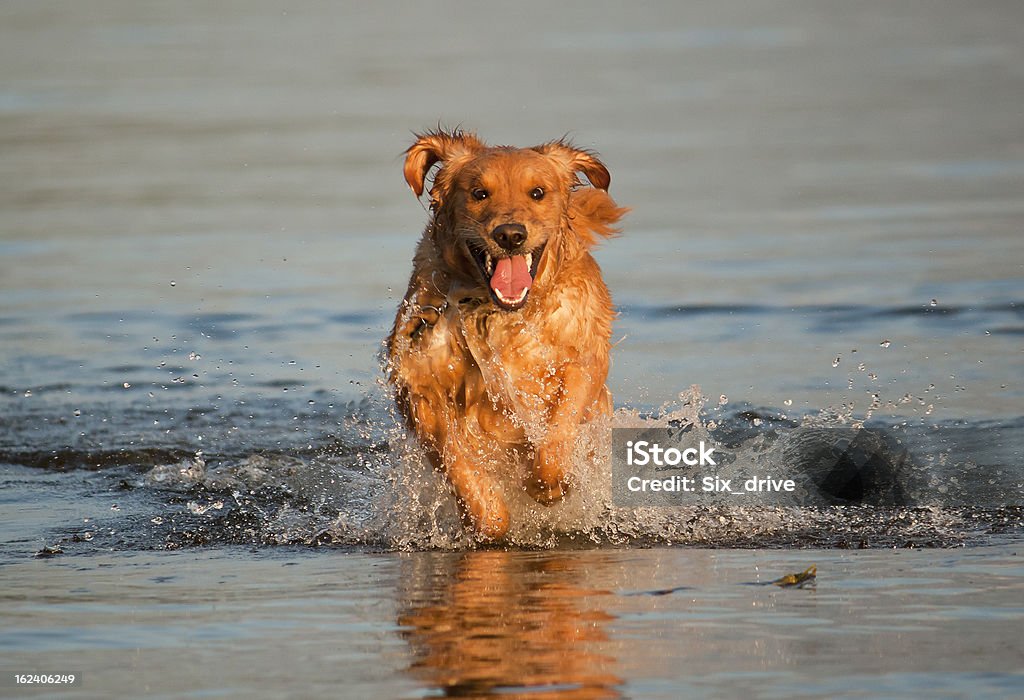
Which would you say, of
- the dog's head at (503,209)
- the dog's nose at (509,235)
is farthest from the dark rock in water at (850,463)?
the dog's nose at (509,235)

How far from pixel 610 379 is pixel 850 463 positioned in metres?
2.31

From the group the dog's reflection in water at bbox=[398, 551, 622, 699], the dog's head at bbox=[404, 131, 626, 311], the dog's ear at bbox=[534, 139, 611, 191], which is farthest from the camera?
the dog's ear at bbox=[534, 139, 611, 191]

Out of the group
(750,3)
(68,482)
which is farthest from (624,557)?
(750,3)

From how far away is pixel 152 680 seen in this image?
4.58 m

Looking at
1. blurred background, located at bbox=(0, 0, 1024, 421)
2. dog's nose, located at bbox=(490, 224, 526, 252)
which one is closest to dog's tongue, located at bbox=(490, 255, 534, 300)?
dog's nose, located at bbox=(490, 224, 526, 252)

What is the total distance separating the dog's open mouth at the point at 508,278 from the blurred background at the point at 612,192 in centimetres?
258

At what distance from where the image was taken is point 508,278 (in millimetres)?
6566

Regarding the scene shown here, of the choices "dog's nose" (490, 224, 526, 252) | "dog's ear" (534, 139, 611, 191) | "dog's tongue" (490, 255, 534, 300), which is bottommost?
"dog's tongue" (490, 255, 534, 300)

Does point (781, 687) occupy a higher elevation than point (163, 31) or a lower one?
lower

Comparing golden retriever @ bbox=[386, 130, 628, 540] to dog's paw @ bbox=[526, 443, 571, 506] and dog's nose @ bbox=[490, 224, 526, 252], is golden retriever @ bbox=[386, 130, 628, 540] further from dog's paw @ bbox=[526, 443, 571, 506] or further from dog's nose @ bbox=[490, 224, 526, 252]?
dog's nose @ bbox=[490, 224, 526, 252]

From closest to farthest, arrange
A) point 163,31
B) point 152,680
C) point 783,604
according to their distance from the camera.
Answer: point 152,680 → point 783,604 → point 163,31

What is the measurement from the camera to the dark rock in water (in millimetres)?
7215

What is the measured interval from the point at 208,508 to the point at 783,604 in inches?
120

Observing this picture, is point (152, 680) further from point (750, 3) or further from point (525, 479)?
point (750, 3)
